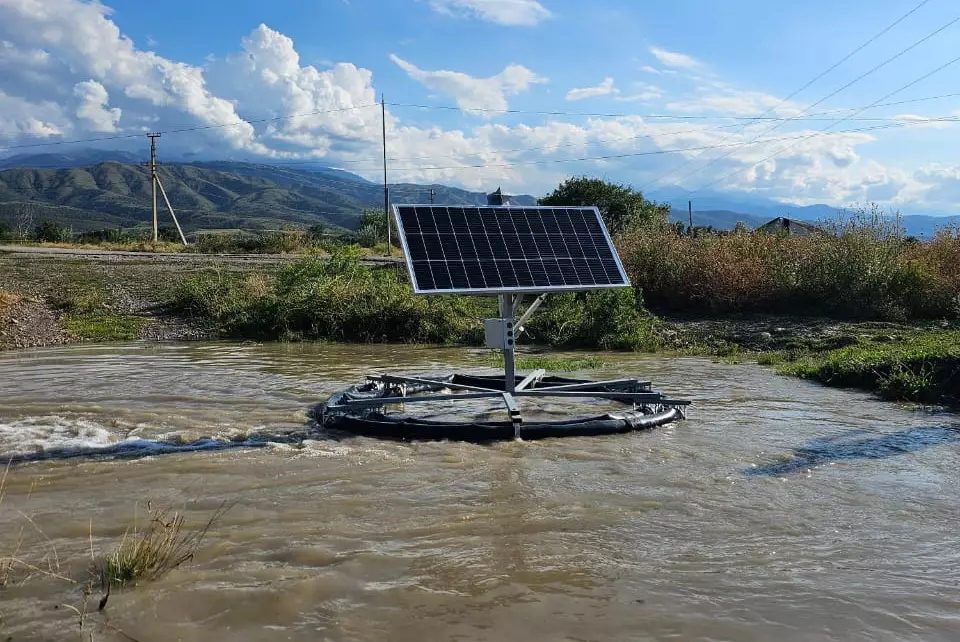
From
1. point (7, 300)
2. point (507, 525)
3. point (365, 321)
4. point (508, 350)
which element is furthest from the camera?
point (7, 300)

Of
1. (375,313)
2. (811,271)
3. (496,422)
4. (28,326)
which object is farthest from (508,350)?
(28,326)

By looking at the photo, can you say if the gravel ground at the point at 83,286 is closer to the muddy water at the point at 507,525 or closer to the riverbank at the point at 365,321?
the riverbank at the point at 365,321

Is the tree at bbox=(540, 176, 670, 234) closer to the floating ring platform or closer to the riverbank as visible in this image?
the riverbank

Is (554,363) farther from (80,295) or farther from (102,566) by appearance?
(80,295)

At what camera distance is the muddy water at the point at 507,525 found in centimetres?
418

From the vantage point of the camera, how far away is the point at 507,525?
5664mm

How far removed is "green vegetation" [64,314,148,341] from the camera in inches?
744

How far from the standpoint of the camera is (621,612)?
4273 mm

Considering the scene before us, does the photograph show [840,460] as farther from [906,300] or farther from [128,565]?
[906,300]

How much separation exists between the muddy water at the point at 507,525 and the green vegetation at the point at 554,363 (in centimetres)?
387

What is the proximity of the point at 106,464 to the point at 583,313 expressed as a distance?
40.1 feet

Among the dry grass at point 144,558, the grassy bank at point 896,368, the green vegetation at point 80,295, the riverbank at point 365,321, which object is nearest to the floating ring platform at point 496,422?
the dry grass at point 144,558

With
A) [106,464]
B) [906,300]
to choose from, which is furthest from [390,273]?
[106,464]

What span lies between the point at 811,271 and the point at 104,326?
58.0ft
